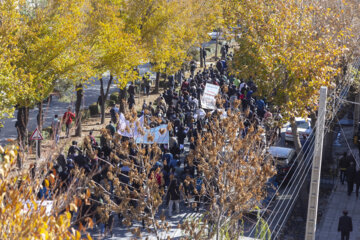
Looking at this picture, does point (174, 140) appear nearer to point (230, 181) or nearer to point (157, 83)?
point (230, 181)

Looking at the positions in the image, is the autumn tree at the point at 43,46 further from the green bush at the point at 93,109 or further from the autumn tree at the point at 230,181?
the autumn tree at the point at 230,181

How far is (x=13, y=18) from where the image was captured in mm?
19062

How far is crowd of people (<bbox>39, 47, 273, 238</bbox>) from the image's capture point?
1588 cm

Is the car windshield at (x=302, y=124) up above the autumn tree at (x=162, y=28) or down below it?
below

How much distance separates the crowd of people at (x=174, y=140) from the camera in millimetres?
15883

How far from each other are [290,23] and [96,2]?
10738 millimetres

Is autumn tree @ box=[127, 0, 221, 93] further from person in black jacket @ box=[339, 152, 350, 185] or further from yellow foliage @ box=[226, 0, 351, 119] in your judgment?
person in black jacket @ box=[339, 152, 350, 185]

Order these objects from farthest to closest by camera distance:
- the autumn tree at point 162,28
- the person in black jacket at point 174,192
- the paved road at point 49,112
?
1. the autumn tree at point 162,28
2. the paved road at point 49,112
3. the person in black jacket at point 174,192

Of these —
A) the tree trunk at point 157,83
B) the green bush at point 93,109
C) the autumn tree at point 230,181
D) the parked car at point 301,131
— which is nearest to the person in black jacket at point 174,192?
the autumn tree at point 230,181

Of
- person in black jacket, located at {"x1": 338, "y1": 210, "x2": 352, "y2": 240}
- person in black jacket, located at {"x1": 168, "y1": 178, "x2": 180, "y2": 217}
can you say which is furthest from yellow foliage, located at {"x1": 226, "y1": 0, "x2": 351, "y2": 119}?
person in black jacket, located at {"x1": 168, "y1": 178, "x2": 180, "y2": 217}

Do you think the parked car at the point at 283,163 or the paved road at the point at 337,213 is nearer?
the paved road at the point at 337,213

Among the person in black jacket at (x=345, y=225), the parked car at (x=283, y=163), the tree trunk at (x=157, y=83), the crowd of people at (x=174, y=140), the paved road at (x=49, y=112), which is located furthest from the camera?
the tree trunk at (x=157, y=83)

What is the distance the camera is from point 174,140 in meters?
20.6

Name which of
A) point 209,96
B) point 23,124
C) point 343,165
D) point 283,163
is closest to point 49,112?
point 23,124
